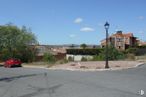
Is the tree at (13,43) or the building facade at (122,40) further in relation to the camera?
the building facade at (122,40)

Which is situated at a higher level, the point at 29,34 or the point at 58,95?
the point at 29,34

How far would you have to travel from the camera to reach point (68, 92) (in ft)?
57.4

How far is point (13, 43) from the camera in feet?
201

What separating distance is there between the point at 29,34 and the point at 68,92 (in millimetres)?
47486

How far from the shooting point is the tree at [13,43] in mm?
60875

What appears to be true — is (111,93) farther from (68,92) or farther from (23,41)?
(23,41)

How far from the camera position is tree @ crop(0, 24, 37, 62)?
60.9 m

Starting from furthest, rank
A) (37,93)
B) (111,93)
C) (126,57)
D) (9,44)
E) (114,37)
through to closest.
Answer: (114,37), (9,44), (126,57), (37,93), (111,93)

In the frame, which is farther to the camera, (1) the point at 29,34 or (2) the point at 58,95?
(1) the point at 29,34

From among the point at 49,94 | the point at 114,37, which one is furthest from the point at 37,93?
the point at 114,37

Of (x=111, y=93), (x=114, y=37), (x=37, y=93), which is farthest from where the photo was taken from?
(x=114, y=37)

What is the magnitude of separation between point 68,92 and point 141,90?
3.66 m

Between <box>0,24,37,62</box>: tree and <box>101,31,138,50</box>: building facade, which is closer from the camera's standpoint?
<box>0,24,37,62</box>: tree

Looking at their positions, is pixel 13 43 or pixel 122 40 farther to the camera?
pixel 122 40
